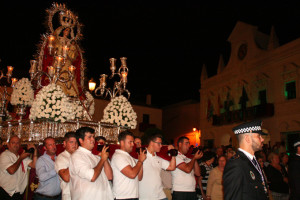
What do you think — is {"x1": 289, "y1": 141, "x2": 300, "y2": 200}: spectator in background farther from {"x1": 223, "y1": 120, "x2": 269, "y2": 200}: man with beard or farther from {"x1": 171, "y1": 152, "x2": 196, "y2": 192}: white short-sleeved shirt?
{"x1": 223, "y1": 120, "x2": 269, "y2": 200}: man with beard

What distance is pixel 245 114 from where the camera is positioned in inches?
879

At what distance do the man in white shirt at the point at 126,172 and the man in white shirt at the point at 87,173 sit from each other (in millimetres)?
296

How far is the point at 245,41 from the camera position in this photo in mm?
24547

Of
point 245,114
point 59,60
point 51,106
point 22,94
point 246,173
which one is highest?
point 245,114

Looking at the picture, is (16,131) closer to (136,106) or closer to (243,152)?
(243,152)

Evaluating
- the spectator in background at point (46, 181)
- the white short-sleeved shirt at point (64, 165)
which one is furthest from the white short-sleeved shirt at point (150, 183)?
the spectator in background at point (46, 181)

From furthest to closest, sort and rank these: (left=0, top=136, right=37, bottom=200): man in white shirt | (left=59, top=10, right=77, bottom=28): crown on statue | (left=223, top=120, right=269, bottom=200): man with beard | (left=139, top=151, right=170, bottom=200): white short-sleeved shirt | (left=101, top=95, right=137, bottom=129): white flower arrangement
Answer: (left=59, top=10, right=77, bottom=28): crown on statue
(left=101, top=95, right=137, bottom=129): white flower arrangement
(left=0, top=136, right=37, bottom=200): man in white shirt
(left=139, top=151, right=170, bottom=200): white short-sleeved shirt
(left=223, top=120, right=269, bottom=200): man with beard

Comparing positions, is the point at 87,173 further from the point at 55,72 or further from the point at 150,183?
the point at 55,72

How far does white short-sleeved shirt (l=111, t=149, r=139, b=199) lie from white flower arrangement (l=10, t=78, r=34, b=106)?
18.4 feet

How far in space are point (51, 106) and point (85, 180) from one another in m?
3.63

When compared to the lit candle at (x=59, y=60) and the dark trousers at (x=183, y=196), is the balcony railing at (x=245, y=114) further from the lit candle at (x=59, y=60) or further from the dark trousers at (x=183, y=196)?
the dark trousers at (x=183, y=196)

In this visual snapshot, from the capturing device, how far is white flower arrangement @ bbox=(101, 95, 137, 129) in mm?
8688

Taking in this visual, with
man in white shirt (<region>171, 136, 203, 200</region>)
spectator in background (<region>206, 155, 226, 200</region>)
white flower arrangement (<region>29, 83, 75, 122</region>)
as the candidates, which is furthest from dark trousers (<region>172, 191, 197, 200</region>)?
white flower arrangement (<region>29, 83, 75, 122</region>)

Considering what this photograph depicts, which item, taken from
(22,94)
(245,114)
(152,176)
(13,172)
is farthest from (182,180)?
(245,114)
